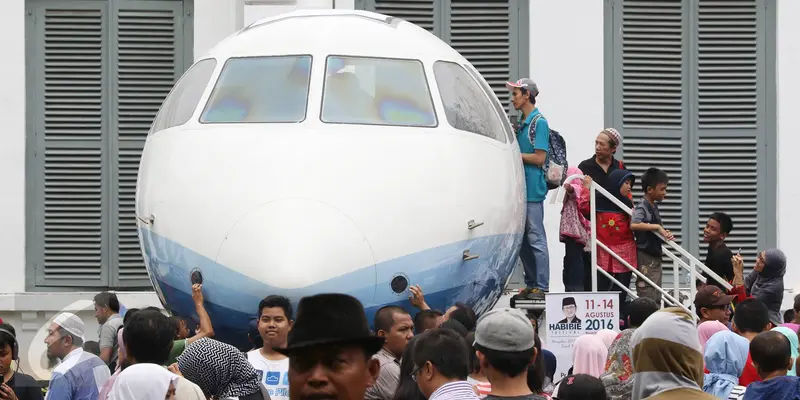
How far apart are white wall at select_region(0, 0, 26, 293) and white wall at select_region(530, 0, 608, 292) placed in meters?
5.61

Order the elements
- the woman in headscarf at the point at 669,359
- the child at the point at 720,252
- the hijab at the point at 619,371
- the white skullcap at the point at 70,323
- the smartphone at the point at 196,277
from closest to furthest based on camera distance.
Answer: the woman in headscarf at the point at 669,359 → the hijab at the point at 619,371 → the white skullcap at the point at 70,323 → the smartphone at the point at 196,277 → the child at the point at 720,252

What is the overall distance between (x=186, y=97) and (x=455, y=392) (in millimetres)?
5866

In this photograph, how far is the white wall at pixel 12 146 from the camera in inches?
779

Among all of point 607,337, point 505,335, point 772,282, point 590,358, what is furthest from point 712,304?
point 505,335

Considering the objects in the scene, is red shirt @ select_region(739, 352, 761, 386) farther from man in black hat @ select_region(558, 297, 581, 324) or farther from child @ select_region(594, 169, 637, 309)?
child @ select_region(594, 169, 637, 309)

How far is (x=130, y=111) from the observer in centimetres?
2020

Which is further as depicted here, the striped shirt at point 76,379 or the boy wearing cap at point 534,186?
the boy wearing cap at point 534,186

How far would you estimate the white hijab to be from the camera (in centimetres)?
754

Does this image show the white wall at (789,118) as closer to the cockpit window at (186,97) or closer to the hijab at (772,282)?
the hijab at (772,282)

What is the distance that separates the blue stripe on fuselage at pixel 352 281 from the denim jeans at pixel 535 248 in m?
1.84

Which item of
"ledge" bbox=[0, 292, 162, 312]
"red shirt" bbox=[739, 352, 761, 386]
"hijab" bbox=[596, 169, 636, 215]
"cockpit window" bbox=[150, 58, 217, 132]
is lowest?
"ledge" bbox=[0, 292, 162, 312]

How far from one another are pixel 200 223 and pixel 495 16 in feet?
30.5

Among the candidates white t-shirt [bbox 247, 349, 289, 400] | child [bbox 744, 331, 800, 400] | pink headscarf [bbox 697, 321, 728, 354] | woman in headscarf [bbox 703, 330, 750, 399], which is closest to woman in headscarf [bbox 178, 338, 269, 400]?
white t-shirt [bbox 247, 349, 289, 400]

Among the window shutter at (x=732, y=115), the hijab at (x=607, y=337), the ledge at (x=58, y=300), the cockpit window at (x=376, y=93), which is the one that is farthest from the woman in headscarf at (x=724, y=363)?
the ledge at (x=58, y=300)
